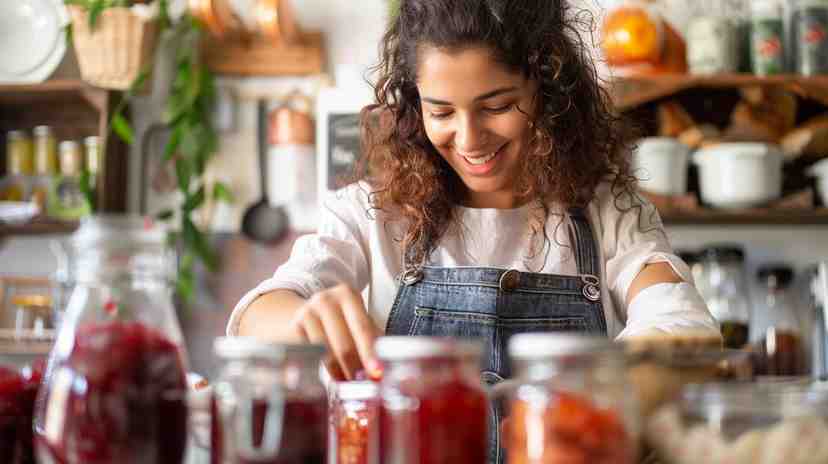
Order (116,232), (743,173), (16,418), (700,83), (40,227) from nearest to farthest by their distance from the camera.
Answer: (116,232)
(16,418)
(743,173)
(700,83)
(40,227)

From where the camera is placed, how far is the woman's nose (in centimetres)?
128

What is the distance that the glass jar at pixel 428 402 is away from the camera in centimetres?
57

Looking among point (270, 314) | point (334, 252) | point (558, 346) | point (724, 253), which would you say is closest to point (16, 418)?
point (270, 314)

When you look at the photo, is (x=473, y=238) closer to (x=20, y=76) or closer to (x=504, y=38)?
(x=504, y=38)

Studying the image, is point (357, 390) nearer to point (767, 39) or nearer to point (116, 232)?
point (116, 232)

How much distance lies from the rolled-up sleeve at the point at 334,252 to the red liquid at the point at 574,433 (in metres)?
0.67

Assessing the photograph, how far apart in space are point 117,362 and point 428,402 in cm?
21

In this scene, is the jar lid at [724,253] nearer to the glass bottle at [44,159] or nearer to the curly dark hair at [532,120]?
the curly dark hair at [532,120]

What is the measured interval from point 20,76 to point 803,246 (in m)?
2.30

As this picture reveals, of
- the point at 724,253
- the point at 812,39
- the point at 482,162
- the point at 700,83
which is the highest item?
the point at 812,39

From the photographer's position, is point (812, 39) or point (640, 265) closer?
point (640, 265)

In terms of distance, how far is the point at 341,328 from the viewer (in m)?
0.84

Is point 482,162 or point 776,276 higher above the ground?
point 482,162

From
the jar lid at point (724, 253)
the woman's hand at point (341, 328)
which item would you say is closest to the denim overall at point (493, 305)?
the woman's hand at point (341, 328)
